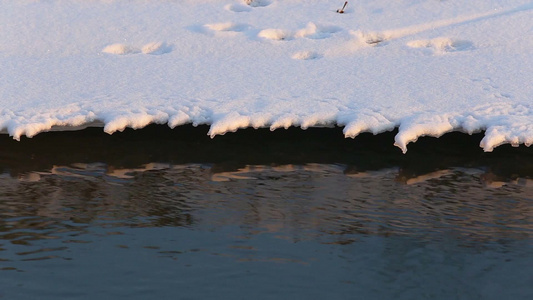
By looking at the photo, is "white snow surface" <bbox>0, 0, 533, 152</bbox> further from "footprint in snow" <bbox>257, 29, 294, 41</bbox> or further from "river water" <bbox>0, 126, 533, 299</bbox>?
"river water" <bbox>0, 126, 533, 299</bbox>

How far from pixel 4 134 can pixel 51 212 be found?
7.35 feet

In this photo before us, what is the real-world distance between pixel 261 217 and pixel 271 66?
3.01 metres

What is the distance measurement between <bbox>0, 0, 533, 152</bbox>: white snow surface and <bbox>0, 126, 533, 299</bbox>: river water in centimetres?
39

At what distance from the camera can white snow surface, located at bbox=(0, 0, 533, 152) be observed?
7939 millimetres

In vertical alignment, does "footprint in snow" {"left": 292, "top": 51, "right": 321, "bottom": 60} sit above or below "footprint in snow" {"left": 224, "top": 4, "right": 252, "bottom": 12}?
below

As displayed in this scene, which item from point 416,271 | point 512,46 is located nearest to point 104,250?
point 416,271

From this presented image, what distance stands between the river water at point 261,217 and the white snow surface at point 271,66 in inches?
15.4

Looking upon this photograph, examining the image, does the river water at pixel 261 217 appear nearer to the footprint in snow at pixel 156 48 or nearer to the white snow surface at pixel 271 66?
the white snow surface at pixel 271 66

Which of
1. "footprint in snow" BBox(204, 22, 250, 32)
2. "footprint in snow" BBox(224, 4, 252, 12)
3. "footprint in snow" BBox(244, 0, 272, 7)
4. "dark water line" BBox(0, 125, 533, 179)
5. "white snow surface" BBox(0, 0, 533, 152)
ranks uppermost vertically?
"footprint in snow" BBox(244, 0, 272, 7)

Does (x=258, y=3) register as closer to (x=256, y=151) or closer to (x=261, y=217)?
(x=256, y=151)

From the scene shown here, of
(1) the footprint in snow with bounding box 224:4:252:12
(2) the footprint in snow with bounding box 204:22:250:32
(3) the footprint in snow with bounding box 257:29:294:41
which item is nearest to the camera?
(3) the footprint in snow with bounding box 257:29:294:41

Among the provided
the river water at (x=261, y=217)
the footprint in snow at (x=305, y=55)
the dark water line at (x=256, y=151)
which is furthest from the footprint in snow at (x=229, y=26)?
the river water at (x=261, y=217)

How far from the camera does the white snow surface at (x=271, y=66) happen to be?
26.0 feet

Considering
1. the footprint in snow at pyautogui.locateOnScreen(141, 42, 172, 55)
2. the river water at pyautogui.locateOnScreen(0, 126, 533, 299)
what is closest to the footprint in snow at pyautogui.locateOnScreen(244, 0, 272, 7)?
the footprint in snow at pyautogui.locateOnScreen(141, 42, 172, 55)
